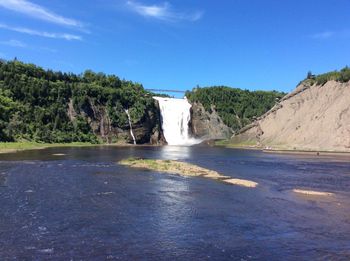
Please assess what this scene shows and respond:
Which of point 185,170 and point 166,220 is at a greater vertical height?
point 185,170

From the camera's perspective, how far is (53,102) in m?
146

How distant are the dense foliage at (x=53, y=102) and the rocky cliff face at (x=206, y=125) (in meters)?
22.3

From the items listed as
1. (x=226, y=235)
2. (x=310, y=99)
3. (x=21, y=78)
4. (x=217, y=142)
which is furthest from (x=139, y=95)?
(x=226, y=235)

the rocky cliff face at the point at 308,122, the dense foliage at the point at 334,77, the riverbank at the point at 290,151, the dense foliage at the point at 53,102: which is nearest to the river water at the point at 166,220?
the riverbank at the point at 290,151

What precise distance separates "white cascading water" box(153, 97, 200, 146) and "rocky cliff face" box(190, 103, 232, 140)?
11.8 feet

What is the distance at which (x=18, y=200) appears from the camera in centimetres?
3116

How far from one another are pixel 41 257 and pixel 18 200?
13985 mm

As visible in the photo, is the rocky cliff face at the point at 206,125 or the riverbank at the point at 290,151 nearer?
the riverbank at the point at 290,151

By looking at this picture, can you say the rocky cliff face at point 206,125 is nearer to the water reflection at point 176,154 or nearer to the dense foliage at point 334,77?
the dense foliage at point 334,77

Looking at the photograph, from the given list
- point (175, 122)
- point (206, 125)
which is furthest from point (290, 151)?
point (206, 125)

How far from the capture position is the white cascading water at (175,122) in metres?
172

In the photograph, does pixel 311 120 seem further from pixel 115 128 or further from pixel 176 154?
pixel 115 128

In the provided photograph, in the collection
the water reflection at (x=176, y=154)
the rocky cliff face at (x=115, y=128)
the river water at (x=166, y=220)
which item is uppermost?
the rocky cliff face at (x=115, y=128)

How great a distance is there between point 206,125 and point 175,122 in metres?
14.5
